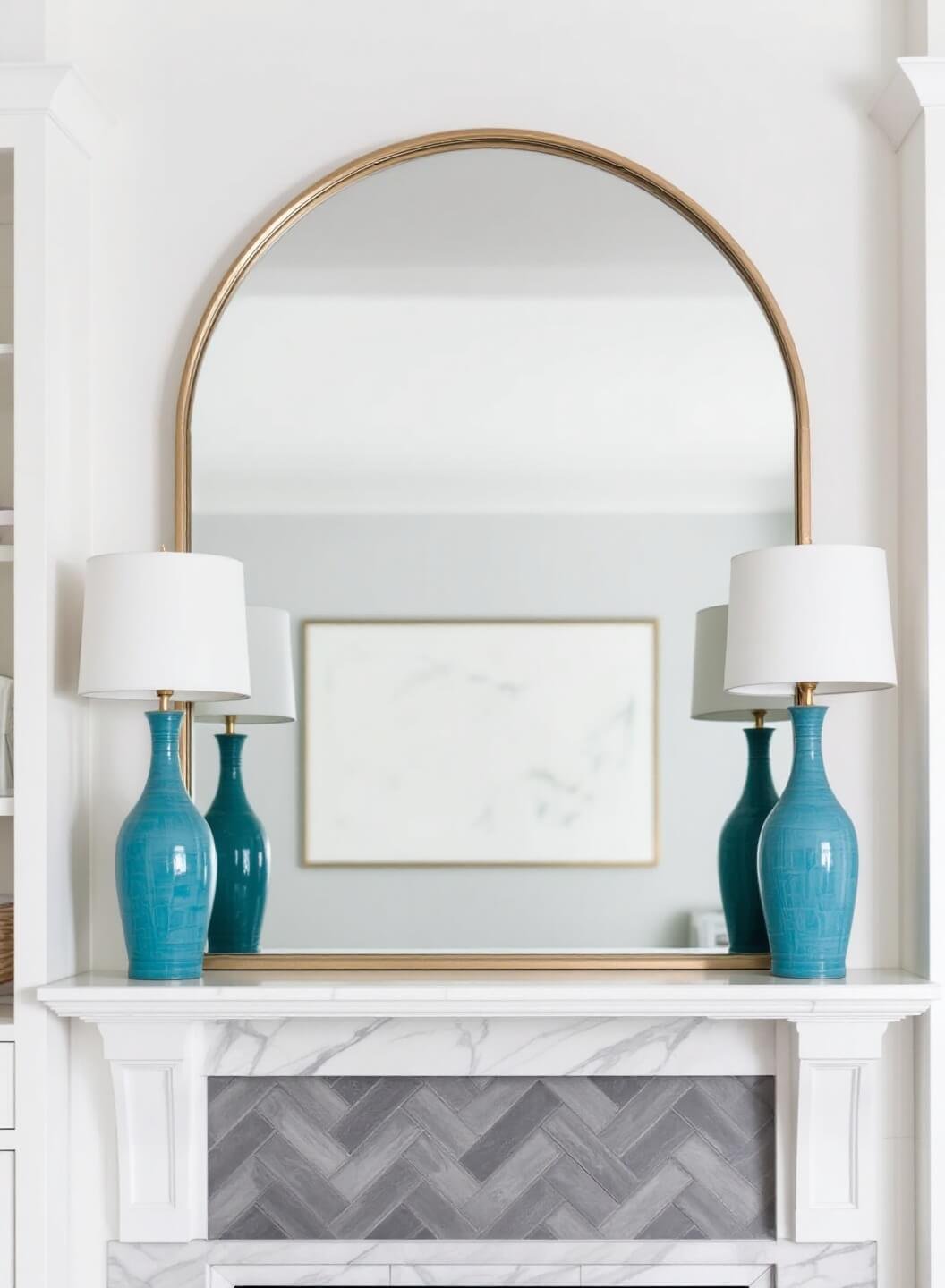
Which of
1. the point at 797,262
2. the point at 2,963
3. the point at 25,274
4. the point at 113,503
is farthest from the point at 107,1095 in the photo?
the point at 797,262

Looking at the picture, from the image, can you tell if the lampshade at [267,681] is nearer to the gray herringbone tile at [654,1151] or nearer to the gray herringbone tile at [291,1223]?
the gray herringbone tile at [291,1223]

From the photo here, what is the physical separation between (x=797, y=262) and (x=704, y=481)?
0.39 metres

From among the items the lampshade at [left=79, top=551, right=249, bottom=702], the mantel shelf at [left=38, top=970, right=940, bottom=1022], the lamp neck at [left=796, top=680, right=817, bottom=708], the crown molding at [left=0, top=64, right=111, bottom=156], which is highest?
the crown molding at [left=0, top=64, right=111, bottom=156]

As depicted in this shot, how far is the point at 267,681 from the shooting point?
221 centimetres

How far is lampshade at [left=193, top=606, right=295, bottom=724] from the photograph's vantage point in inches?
86.7

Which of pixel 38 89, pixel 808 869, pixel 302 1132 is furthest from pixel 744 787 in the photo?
pixel 38 89

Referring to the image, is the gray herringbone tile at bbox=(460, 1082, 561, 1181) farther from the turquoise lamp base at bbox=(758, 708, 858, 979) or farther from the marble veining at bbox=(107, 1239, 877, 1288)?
the turquoise lamp base at bbox=(758, 708, 858, 979)

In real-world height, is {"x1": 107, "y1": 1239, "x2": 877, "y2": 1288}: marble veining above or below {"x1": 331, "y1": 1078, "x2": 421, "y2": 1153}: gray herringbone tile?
below

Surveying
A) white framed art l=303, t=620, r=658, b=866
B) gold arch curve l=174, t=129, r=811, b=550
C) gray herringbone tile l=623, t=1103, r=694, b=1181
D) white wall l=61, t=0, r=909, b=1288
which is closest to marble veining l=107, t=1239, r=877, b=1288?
gray herringbone tile l=623, t=1103, r=694, b=1181

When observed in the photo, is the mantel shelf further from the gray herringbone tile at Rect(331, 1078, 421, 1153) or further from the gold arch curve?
the gold arch curve

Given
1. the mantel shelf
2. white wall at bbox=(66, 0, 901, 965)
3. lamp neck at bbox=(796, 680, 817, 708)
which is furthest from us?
white wall at bbox=(66, 0, 901, 965)

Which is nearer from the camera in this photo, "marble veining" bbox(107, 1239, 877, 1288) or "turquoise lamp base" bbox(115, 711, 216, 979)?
"turquoise lamp base" bbox(115, 711, 216, 979)

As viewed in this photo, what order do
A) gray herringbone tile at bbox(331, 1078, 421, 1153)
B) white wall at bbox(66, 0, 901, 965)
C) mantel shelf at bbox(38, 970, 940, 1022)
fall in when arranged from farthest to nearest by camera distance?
white wall at bbox(66, 0, 901, 965)
gray herringbone tile at bbox(331, 1078, 421, 1153)
mantel shelf at bbox(38, 970, 940, 1022)

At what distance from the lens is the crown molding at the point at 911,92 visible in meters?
2.09
